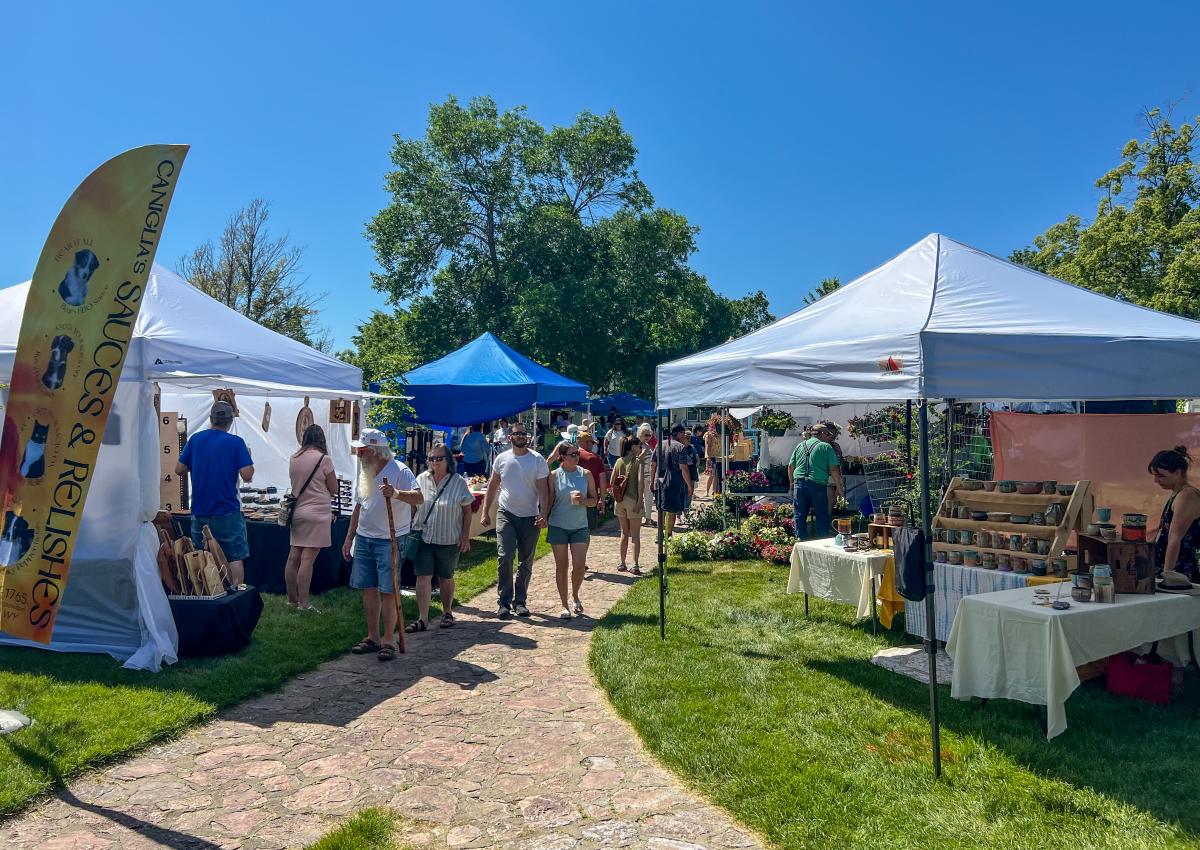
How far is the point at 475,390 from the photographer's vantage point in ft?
40.1

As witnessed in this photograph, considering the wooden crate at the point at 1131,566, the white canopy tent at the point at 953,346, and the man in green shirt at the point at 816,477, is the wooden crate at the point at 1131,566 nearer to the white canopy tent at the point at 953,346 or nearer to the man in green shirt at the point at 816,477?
the white canopy tent at the point at 953,346

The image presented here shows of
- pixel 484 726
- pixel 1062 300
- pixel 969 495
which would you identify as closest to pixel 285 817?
pixel 484 726

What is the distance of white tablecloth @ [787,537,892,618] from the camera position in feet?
20.6

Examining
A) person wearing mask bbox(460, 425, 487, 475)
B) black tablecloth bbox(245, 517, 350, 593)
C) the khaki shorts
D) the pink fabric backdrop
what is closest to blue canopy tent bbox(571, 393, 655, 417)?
person wearing mask bbox(460, 425, 487, 475)

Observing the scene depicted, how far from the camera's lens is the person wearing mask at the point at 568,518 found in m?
7.11

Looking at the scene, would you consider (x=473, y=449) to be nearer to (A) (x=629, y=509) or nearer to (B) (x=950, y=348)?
(A) (x=629, y=509)

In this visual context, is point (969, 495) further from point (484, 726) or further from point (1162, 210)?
point (1162, 210)

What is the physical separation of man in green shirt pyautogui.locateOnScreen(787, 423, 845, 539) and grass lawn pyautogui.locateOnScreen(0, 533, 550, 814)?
505 centimetres

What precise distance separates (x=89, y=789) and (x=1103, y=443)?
7.94m

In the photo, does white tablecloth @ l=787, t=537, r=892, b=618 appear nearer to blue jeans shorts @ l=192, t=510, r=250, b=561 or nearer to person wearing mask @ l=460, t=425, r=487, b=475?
blue jeans shorts @ l=192, t=510, r=250, b=561

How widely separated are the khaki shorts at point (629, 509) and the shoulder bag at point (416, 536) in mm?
2806

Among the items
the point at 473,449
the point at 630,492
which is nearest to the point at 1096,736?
the point at 630,492

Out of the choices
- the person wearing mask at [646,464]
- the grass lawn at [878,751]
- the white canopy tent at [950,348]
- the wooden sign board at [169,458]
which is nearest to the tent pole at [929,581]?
the white canopy tent at [950,348]

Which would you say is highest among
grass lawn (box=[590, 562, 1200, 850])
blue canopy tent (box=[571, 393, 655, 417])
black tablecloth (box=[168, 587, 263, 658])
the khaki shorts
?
blue canopy tent (box=[571, 393, 655, 417])
